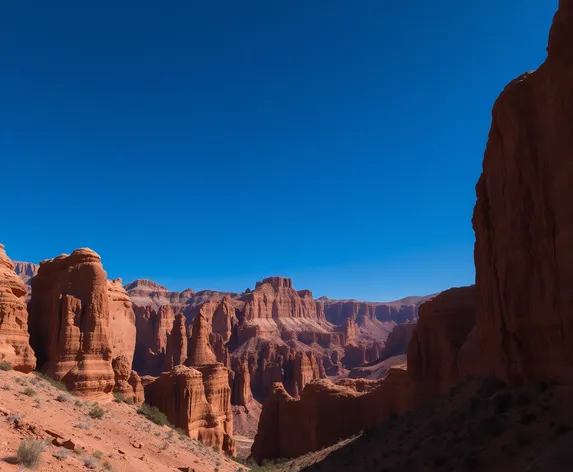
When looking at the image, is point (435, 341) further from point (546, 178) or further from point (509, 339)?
point (546, 178)

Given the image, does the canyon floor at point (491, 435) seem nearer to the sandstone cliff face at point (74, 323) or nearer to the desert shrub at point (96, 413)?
the desert shrub at point (96, 413)

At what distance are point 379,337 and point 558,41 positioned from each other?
7559 inches

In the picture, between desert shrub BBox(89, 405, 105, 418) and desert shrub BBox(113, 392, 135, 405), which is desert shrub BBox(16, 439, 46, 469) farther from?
desert shrub BBox(113, 392, 135, 405)

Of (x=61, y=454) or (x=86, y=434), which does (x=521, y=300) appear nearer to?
(x=61, y=454)

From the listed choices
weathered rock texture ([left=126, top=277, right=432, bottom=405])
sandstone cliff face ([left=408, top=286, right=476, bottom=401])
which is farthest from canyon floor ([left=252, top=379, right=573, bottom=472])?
weathered rock texture ([left=126, top=277, right=432, bottom=405])

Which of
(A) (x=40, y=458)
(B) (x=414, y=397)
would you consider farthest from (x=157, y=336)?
(A) (x=40, y=458)

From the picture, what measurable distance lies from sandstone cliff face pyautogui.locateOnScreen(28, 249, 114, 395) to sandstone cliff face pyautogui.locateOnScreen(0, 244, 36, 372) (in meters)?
2.84

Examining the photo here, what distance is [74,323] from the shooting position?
26.7m

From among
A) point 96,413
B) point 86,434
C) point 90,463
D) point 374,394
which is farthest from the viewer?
point 374,394

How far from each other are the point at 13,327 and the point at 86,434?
884cm

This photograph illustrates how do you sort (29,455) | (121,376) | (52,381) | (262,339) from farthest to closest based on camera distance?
1. (262,339)
2. (121,376)
3. (52,381)
4. (29,455)

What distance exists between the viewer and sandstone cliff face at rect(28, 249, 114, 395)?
25.8 meters

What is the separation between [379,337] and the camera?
193m

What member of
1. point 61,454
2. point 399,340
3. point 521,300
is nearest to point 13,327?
point 61,454
